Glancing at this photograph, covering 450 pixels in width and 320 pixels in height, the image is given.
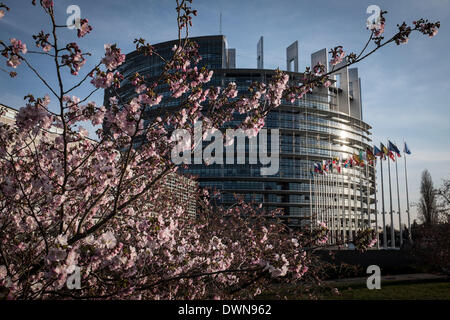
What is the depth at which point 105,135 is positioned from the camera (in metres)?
4.43

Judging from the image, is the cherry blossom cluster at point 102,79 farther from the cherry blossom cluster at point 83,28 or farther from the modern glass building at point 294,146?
the modern glass building at point 294,146

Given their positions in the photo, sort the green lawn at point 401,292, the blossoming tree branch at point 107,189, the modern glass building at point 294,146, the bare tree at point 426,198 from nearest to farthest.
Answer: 1. the blossoming tree branch at point 107,189
2. the green lawn at point 401,292
3. the bare tree at point 426,198
4. the modern glass building at point 294,146

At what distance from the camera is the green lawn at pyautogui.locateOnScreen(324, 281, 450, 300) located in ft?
43.3

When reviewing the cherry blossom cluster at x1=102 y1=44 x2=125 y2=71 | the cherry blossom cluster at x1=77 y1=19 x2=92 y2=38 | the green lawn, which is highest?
the cherry blossom cluster at x1=77 y1=19 x2=92 y2=38

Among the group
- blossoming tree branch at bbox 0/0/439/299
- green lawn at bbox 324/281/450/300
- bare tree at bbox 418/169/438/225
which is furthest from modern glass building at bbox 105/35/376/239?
blossoming tree branch at bbox 0/0/439/299

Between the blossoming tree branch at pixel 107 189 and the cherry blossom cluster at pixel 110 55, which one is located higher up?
the cherry blossom cluster at pixel 110 55

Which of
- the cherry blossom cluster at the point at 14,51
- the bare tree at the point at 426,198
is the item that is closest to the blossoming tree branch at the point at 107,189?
the cherry blossom cluster at the point at 14,51

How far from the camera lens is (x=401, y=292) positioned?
14.5 m

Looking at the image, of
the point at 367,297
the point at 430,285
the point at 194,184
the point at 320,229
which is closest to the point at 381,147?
the point at 430,285

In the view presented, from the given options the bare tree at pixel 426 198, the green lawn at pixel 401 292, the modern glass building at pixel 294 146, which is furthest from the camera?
the modern glass building at pixel 294 146

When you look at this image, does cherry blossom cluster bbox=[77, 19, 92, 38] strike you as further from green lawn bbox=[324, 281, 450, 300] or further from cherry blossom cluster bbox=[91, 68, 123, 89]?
green lawn bbox=[324, 281, 450, 300]

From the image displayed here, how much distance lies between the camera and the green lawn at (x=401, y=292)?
13208 millimetres

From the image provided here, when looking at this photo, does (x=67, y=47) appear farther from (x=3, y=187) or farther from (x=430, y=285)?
(x=430, y=285)

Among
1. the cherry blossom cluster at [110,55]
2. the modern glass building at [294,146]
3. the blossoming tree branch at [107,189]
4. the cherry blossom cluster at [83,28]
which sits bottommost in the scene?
the blossoming tree branch at [107,189]
